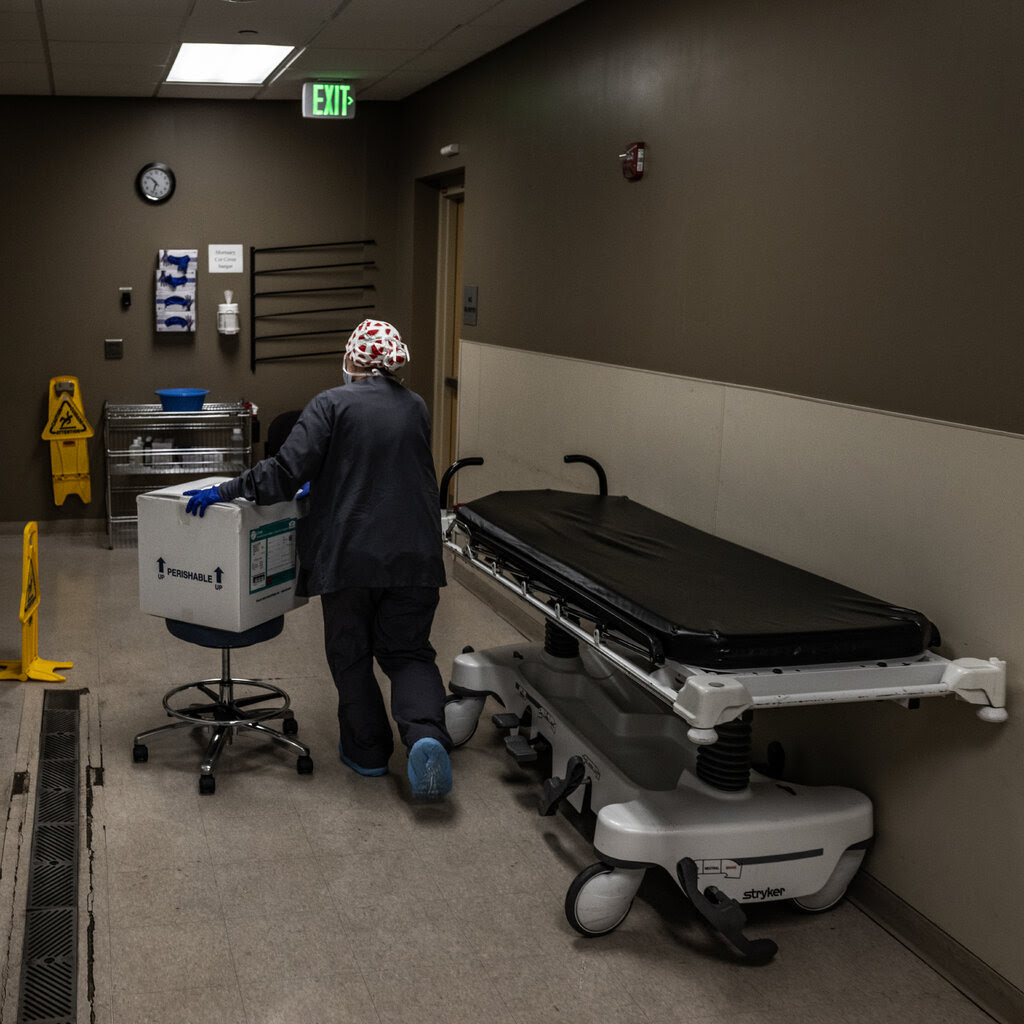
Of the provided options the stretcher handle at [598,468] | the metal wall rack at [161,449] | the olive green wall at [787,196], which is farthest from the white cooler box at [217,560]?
the metal wall rack at [161,449]

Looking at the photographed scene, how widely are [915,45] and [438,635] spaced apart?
10.9ft

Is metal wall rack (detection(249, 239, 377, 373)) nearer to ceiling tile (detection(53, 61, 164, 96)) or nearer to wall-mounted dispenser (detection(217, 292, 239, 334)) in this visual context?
wall-mounted dispenser (detection(217, 292, 239, 334))

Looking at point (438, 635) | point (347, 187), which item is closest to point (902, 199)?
point (438, 635)

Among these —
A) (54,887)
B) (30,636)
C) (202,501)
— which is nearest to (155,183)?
(30,636)

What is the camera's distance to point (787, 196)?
3387mm

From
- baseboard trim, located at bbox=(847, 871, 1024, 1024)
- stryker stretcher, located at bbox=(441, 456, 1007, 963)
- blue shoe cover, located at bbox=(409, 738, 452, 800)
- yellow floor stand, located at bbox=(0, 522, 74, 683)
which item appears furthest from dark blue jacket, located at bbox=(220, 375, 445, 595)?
baseboard trim, located at bbox=(847, 871, 1024, 1024)

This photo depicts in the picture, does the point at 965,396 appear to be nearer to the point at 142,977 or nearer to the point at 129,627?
the point at 142,977

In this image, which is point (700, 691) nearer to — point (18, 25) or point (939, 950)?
point (939, 950)

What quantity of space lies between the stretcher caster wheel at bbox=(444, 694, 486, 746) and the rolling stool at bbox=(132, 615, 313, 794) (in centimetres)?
49

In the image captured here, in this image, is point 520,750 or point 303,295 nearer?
point 520,750

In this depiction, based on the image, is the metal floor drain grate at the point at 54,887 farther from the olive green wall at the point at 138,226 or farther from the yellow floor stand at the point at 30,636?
the olive green wall at the point at 138,226

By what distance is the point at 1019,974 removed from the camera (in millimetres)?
2588

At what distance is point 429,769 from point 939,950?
146 centimetres

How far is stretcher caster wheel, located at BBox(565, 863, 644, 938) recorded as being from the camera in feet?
9.31
